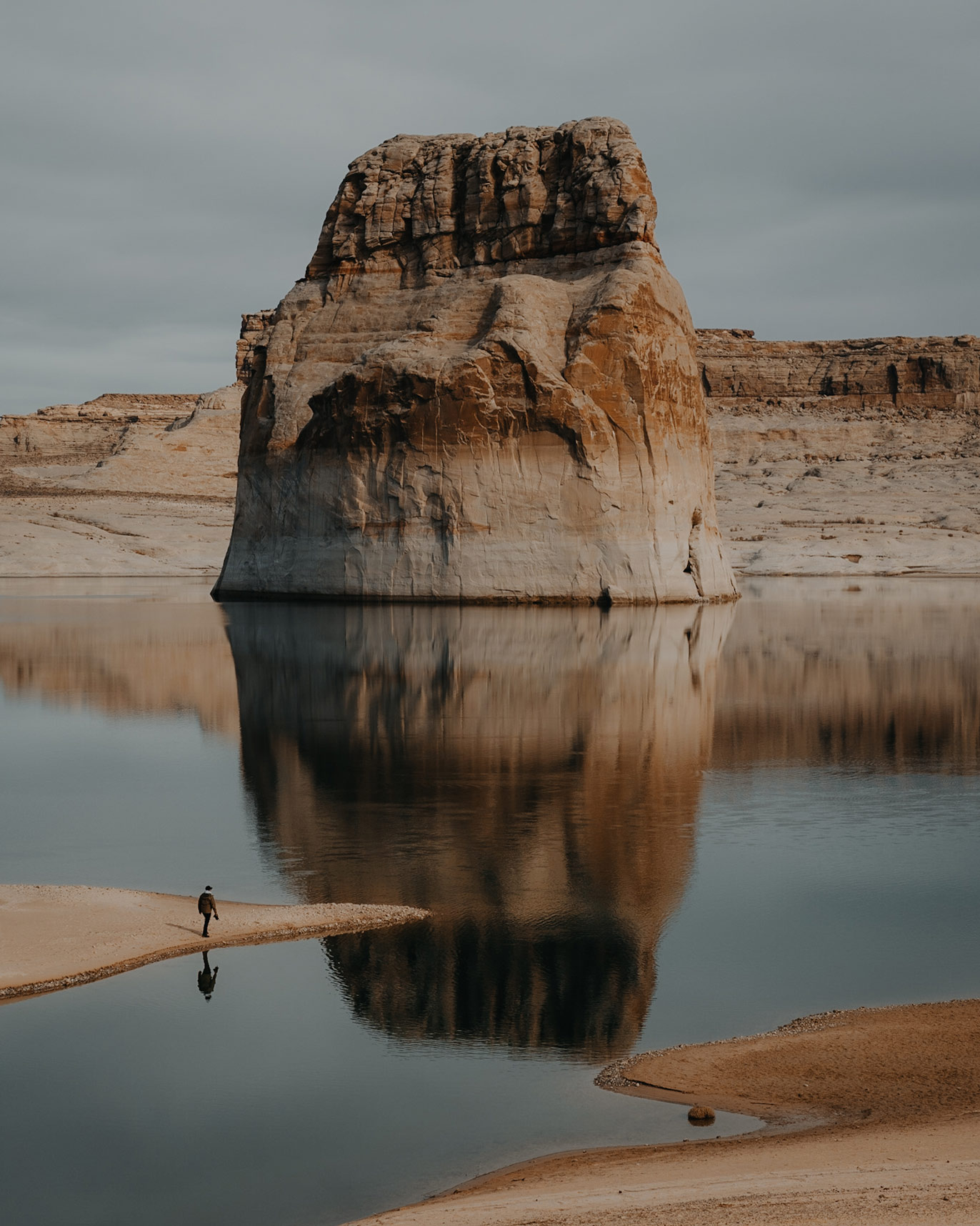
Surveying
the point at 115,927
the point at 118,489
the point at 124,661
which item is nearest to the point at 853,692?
the point at 124,661

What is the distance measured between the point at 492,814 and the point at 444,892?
3.06m

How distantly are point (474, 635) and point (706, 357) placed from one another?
4967 inches

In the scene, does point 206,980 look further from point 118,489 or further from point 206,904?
point 118,489

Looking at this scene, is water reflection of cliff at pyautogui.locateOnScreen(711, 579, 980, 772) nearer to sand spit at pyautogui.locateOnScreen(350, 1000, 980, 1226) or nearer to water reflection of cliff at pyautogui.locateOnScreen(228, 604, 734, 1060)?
water reflection of cliff at pyautogui.locateOnScreen(228, 604, 734, 1060)

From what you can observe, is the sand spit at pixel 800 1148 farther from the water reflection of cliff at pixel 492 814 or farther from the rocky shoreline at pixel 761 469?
the rocky shoreline at pixel 761 469

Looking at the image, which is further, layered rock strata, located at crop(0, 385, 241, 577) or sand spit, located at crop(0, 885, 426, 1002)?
layered rock strata, located at crop(0, 385, 241, 577)

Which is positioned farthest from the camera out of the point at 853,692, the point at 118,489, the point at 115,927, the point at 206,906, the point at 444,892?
the point at 118,489

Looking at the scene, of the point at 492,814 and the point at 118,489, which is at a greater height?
the point at 118,489

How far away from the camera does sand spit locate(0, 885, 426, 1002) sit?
9.71 m

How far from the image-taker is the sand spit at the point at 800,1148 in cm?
575

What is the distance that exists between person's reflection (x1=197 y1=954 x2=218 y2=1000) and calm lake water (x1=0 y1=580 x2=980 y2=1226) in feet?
0.35

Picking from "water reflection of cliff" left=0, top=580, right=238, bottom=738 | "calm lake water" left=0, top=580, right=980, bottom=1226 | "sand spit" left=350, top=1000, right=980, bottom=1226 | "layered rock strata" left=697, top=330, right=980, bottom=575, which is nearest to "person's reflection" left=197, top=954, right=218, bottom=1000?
"calm lake water" left=0, top=580, right=980, bottom=1226

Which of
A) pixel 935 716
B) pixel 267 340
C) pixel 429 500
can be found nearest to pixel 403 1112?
pixel 935 716

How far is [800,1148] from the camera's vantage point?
6.77 meters
